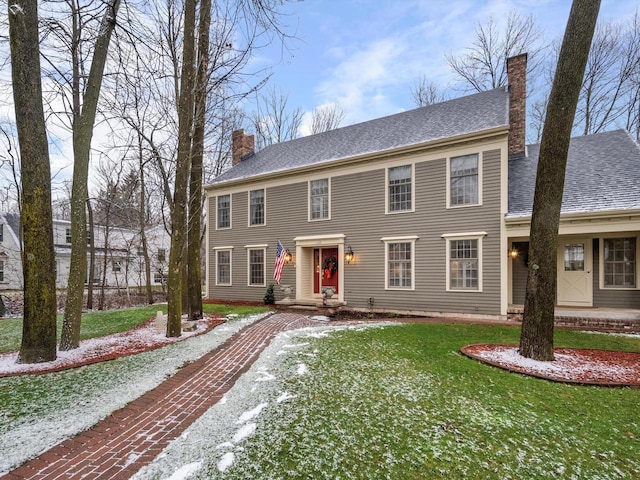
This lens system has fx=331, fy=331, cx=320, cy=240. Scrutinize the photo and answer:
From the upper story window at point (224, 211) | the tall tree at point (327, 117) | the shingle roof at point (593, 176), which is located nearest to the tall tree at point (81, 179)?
the upper story window at point (224, 211)

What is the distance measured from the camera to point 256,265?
46.2 ft

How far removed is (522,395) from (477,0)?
14.0 meters

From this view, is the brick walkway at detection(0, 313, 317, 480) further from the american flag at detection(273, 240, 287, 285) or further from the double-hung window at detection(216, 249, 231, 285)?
the double-hung window at detection(216, 249, 231, 285)

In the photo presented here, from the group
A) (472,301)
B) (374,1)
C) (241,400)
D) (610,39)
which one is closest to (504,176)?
(472,301)

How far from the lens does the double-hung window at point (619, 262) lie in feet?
31.8

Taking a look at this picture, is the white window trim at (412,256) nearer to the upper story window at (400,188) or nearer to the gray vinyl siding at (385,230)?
the gray vinyl siding at (385,230)

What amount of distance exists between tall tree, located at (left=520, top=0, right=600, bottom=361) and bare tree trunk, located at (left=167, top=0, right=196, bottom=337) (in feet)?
21.8

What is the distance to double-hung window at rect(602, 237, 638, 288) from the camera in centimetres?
970

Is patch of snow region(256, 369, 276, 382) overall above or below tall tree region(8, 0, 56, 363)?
below

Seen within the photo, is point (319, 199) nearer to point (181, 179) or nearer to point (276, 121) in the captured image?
point (181, 179)

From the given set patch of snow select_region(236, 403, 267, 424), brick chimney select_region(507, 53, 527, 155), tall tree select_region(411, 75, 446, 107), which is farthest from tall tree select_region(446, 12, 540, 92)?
patch of snow select_region(236, 403, 267, 424)

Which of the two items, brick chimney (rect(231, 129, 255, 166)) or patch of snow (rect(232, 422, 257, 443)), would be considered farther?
brick chimney (rect(231, 129, 255, 166))

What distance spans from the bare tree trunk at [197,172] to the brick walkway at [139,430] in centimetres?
381

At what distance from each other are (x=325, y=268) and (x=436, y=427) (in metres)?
9.79
